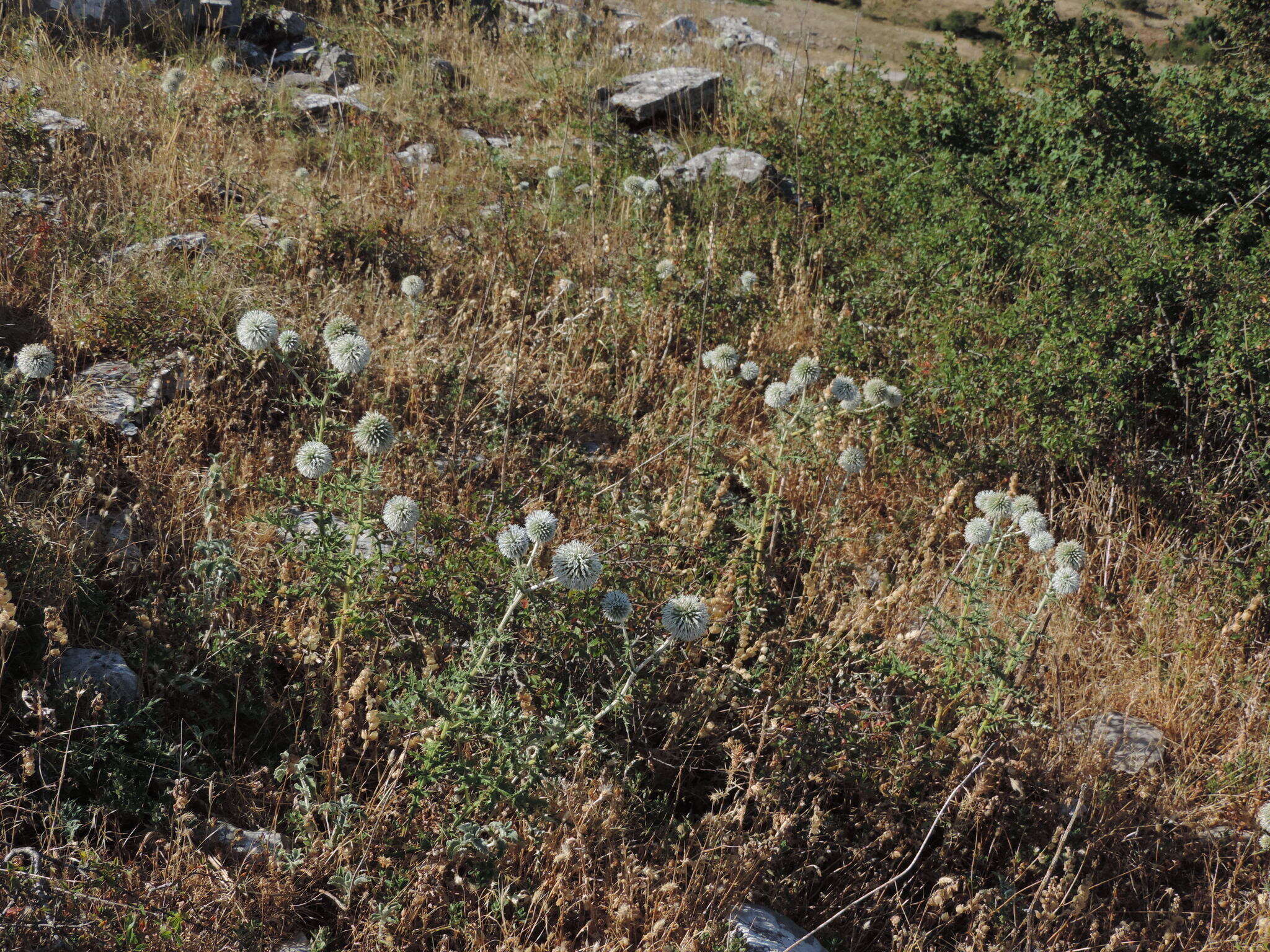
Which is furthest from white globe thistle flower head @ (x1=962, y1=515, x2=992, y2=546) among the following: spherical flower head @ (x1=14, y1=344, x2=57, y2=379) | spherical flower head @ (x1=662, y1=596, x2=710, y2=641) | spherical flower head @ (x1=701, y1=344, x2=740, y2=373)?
spherical flower head @ (x1=14, y1=344, x2=57, y2=379)

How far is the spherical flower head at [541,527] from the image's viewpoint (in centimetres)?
284

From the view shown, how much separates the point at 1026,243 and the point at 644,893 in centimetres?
495

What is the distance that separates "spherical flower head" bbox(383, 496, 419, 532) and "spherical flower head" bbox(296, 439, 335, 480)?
0.28 meters

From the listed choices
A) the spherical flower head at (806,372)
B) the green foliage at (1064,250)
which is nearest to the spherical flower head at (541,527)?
the spherical flower head at (806,372)

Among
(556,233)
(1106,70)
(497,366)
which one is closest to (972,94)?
(1106,70)

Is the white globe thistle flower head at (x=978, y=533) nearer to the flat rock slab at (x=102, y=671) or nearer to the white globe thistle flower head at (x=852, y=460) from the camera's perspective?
the white globe thistle flower head at (x=852, y=460)

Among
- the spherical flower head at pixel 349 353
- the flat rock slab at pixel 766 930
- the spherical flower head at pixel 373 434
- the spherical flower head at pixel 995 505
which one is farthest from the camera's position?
the spherical flower head at pixel 995 505

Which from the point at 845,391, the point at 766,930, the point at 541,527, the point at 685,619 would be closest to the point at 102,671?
the point at 541,527

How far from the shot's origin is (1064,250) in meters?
5.25

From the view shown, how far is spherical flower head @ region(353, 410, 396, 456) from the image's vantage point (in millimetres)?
3146

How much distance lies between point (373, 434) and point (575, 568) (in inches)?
36.3

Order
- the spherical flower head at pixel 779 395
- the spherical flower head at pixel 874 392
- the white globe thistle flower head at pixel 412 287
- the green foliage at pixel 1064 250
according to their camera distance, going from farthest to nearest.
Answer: the white globe thistle flower head at pixel 412 287
the green foliage at pixel 1064 250
the spherical flower head at pixel 874 392
the spherical flower head at pixel 779 395

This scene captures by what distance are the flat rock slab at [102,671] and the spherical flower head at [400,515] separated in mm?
952

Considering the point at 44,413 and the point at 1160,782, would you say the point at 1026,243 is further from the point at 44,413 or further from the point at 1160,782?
the point at 44,413
